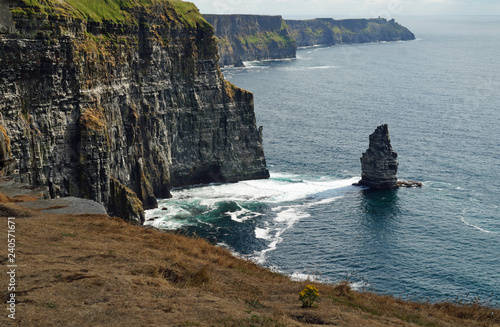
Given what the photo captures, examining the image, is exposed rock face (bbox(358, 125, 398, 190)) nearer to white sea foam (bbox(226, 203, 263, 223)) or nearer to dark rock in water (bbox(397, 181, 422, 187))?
dark rock in water (bbox(397, 181, 422, 187))

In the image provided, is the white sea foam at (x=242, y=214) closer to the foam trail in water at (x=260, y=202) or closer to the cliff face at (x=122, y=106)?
the foam trail in water at (x=260, y=202)

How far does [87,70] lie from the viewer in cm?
7169

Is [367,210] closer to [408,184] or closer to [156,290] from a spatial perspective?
[408,184]

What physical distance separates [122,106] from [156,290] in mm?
58997

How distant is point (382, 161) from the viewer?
98.4 meters

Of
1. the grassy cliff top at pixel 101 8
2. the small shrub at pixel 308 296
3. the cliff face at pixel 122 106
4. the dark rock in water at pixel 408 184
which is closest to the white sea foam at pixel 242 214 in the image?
the cliff face at pixel 122 106

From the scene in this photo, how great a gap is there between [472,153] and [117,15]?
75.7 m

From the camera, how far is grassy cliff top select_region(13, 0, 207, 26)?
65.2 metres

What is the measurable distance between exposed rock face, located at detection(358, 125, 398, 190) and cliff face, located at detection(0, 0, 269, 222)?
2050 cm

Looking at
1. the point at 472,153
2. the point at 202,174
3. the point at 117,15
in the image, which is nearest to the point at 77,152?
the point at 117,15

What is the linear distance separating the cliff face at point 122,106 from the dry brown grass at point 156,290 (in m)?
31.0

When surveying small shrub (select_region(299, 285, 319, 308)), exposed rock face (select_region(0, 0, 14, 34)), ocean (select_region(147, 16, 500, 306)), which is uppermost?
exposed rock face (select_region(0, 0, 14, 34))

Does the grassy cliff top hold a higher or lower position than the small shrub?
higher

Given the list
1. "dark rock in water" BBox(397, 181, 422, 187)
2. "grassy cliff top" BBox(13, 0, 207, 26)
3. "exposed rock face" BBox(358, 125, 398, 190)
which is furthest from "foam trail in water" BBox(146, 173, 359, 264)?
"grassy cliff top" BBox(13, 0, 207, 26)
